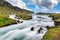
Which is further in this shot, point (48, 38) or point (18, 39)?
point (18, 39)

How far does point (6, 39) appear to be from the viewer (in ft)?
142

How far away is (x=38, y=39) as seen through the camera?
42.7 m

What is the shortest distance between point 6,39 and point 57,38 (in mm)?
18019

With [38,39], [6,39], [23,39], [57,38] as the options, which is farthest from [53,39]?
[6,39]

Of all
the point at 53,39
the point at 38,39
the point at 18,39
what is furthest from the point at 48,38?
the point at 18,39

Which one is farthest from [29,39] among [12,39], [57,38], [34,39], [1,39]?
[57,38]

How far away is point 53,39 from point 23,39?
13549mm

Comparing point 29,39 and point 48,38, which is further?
point 29,39

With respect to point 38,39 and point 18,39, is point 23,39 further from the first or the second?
point 38,39

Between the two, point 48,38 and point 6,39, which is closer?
point 48,38

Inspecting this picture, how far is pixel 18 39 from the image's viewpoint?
4225cm

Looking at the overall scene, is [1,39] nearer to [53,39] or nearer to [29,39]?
[29,39]

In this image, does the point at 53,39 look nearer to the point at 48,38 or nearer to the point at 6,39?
the point at 48,38

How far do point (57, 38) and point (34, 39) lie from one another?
37.0 ft
